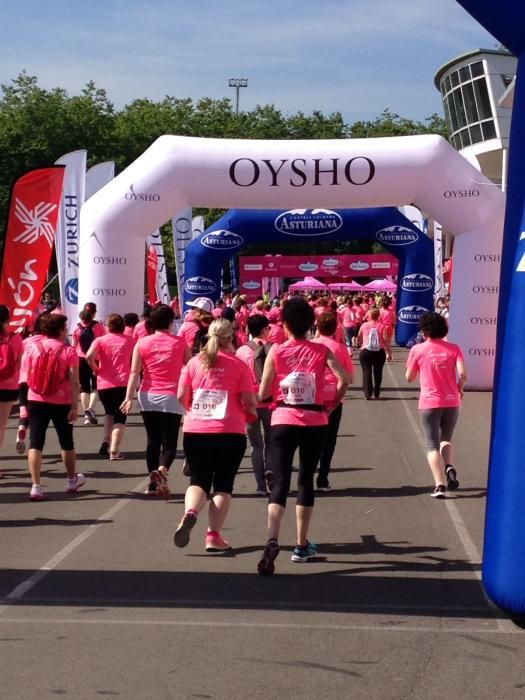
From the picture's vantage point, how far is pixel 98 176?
87.9ft

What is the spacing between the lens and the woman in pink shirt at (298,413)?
26.3 ft

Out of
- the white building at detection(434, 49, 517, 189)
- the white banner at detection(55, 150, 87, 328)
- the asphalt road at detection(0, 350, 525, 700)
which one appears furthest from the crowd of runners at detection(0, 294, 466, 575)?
the white building at detection(434, 49, 517, 189)

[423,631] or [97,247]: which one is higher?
[97,247]

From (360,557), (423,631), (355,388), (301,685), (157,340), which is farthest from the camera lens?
(355,388)

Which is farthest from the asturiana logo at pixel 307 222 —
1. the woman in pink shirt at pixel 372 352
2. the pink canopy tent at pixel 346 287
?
the pink canopy tent at pixel 346 287

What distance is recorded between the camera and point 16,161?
6338cm

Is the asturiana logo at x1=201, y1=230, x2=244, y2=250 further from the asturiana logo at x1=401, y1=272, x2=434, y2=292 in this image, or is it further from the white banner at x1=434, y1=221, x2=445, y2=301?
the white banner at x1=434, y1=221, x2=445, y2=301

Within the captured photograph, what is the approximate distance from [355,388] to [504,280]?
18999 millimetres

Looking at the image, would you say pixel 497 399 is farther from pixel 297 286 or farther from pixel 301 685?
pixel 297 286

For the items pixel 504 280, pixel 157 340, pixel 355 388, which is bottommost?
pixel 355 388

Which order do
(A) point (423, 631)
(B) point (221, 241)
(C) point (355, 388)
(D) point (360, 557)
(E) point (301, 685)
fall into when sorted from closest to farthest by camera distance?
(E) point (301, 685)
(A) point (423, 631)
(D) point (360, 557)
(C) point (355, 388)
(B) point (221, 241)

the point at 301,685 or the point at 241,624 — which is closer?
the point at 301,685

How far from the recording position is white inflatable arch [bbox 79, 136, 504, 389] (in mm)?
21047

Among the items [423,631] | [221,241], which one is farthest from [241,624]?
[221,241]
